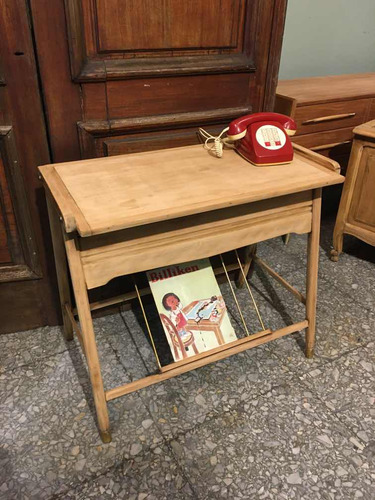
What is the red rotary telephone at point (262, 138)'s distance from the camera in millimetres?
1378

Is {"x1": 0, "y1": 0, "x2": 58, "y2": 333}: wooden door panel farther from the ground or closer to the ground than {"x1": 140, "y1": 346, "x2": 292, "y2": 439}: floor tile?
farther from the ground

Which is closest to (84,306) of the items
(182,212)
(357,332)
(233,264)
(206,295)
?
(182,212)

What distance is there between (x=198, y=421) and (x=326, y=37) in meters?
2.61

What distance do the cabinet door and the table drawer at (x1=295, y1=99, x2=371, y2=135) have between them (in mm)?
360

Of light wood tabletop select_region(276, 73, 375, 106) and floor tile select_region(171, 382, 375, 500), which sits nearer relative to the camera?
floor tile select_region(171, 382, 375, 500)

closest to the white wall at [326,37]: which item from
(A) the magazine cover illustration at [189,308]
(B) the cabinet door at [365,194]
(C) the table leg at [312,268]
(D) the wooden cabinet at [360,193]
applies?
(D) the wooden cabinet at [360,193]

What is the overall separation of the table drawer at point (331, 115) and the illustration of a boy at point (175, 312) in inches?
51.5

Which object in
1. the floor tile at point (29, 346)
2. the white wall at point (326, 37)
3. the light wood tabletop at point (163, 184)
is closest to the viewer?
the light wood tabletop at point (163, 184)

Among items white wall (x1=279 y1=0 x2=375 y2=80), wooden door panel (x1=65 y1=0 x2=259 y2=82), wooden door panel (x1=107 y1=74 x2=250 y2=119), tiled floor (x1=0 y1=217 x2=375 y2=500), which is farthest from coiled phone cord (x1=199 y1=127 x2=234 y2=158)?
white wall (x1=279 y1=0 x2=375 y2=80)

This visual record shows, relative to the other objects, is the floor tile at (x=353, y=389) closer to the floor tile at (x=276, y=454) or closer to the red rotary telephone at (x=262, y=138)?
the floor tile at (x=276, y=454)

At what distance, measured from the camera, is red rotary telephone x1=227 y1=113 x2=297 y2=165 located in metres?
1.38

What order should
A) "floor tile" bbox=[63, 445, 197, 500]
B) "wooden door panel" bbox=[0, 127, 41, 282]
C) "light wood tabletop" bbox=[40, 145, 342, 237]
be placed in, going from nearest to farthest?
"light wood tabletop" bbox=[40, 145, 342, 237] → "floor tile" bbox=[63, 445, 197, 500] → "wooden door panel" bbox=[0, 127, 41, 282]

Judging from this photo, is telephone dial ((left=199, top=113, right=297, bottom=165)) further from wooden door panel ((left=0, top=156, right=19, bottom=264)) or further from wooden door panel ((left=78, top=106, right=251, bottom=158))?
wooden door panel ((left=0, top=156, right=19, bottom=264))

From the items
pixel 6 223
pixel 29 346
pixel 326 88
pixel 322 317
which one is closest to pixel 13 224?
pixel 6 223
